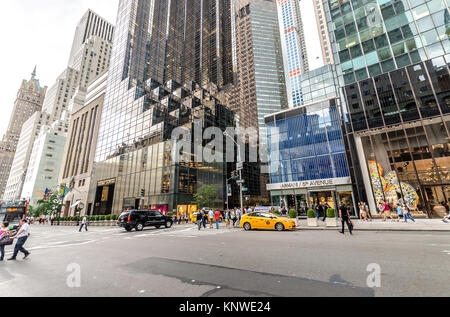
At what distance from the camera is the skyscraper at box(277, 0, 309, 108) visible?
99.6 meters

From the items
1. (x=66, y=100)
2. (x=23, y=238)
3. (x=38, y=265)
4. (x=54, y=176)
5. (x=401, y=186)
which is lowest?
(x=38, y=265)

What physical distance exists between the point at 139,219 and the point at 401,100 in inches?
1249

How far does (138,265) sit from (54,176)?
4547 inches

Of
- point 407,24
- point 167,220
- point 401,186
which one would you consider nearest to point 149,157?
point 167,220

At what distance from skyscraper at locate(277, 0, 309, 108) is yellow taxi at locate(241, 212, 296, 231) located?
89093 millimetres

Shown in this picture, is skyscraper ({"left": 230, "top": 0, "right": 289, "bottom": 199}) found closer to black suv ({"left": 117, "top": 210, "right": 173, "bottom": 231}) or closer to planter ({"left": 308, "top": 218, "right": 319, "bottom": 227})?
black suv ({"left": 117, "top": 210, "right": 173, "bottom": 231})

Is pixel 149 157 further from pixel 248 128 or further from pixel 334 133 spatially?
pixel 248 128

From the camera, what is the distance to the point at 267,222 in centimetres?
1576

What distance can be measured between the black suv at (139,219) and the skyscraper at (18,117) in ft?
582

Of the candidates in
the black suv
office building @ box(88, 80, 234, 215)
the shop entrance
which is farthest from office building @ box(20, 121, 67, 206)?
the shop entrance

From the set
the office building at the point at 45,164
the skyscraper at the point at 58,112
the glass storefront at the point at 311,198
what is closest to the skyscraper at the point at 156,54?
the glass storefront at the point at 311,198

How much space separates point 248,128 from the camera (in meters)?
76.9
